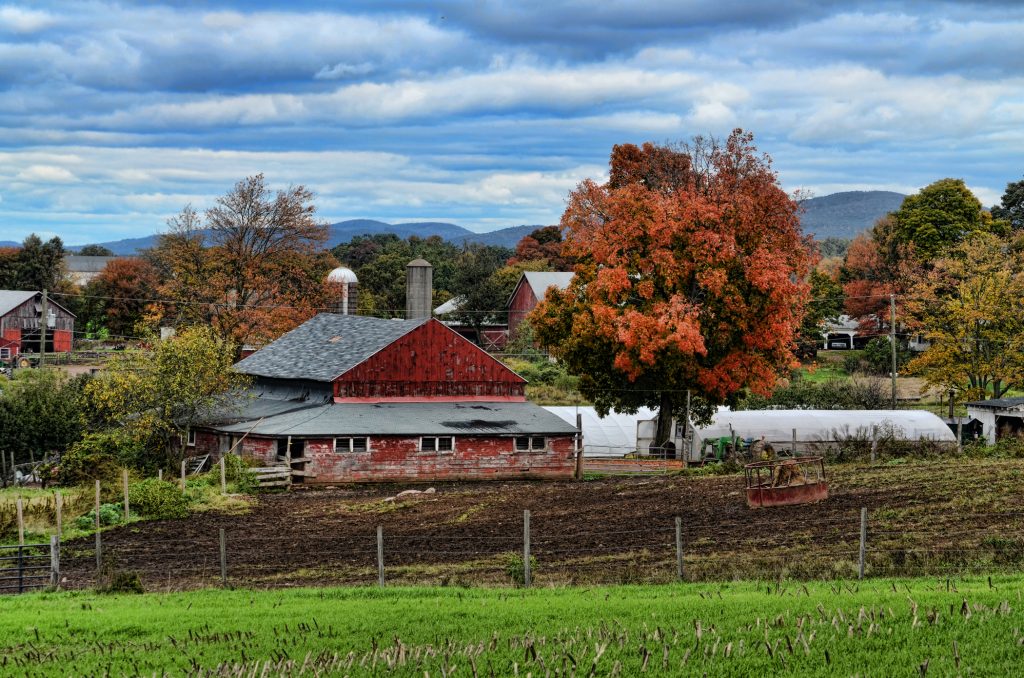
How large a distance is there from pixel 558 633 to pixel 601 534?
1380cm

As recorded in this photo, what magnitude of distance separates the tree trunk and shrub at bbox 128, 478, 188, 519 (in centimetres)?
2306

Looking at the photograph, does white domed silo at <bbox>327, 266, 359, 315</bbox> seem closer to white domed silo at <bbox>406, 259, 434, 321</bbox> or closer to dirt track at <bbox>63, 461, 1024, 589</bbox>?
white domed silo at <bbox>406, 259, 434, 321</bbox>

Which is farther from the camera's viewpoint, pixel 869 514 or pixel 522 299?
pixel 522 299

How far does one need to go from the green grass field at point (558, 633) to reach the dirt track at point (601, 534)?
386cm

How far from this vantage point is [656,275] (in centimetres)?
4944

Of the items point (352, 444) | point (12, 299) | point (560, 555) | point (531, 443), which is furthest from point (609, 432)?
point (12, 299)

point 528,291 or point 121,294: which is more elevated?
point 121,294

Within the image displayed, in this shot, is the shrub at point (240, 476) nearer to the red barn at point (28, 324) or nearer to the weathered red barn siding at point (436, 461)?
the weathered red barn siding at point (436, 461)

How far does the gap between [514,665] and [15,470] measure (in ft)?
133

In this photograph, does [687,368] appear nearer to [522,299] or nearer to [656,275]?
[656,275]

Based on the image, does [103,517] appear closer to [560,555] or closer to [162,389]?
[162,389]

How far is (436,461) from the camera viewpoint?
153ft

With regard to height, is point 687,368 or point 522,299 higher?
point 522,299

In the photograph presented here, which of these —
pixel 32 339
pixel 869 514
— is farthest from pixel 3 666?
pixel 32 339
